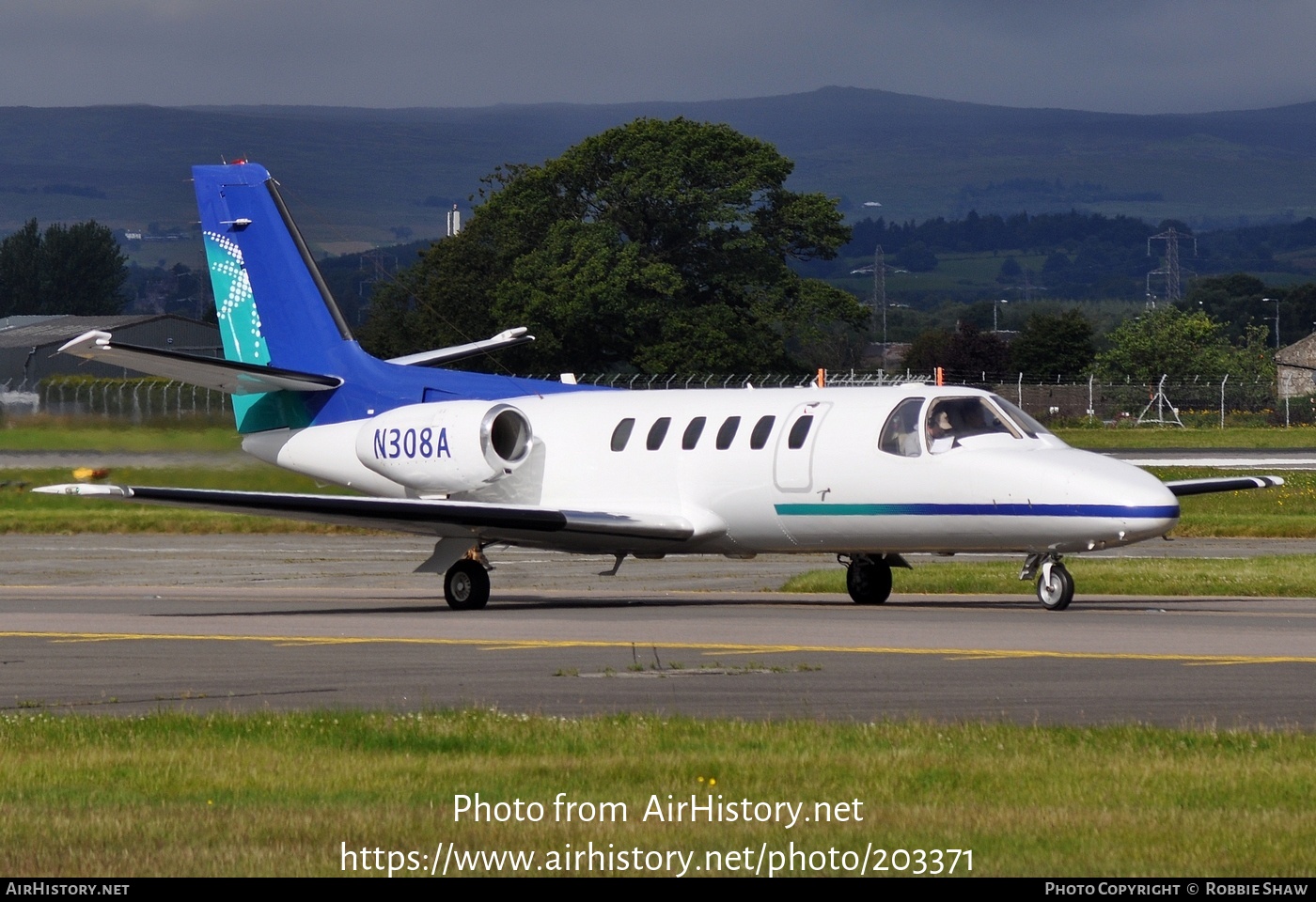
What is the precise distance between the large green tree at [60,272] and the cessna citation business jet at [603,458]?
150 meters

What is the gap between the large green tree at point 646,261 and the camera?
88.8 meters

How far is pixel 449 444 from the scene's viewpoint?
26828 mm

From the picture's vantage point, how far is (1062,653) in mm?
17766

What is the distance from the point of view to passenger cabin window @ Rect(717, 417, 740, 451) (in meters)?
24.9

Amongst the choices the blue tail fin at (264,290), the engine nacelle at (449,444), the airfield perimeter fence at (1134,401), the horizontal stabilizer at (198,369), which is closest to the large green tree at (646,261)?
the airfield perimeter fence at (1134,401)

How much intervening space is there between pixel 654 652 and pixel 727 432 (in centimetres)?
695

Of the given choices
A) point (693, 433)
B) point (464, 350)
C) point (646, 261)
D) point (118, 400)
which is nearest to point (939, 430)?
point (693, 433)

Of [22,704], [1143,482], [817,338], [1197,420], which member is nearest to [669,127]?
[817,338]

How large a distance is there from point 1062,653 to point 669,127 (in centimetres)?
7950

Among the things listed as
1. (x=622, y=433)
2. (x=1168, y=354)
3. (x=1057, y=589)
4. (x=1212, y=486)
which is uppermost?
(x=1168, y=354)

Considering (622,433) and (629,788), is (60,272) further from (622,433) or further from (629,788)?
(629,788)

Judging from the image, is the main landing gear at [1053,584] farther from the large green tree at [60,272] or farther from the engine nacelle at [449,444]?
the large green tree at [60,272]

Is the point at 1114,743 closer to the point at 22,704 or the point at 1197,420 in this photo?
the point at 22,704

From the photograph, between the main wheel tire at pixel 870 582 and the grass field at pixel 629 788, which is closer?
the grass field at pixel 629 788
